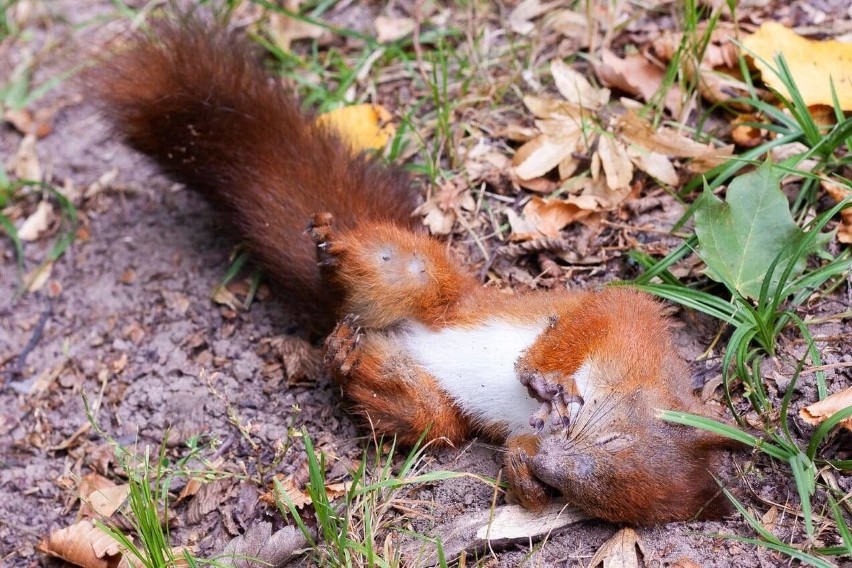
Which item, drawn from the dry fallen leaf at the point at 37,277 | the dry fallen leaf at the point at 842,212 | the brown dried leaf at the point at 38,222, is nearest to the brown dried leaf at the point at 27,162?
the brown dried leaf at the point at 38,222

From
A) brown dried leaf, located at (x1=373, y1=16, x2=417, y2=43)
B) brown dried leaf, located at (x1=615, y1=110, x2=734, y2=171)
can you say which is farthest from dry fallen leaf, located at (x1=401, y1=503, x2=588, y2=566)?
brown dried leaf, located at (x1=373, y1=16, x2=417, y2=43)

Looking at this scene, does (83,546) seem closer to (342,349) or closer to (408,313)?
(342,349)

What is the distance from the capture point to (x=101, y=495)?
10.6 ft

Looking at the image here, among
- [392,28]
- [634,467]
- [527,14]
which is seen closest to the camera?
[634,467]

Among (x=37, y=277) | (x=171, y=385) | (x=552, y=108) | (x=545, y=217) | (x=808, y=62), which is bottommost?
(x=171, y=385)

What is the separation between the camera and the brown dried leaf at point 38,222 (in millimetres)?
4480

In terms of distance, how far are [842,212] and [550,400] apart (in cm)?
146

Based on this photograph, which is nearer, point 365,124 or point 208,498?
point 208,498

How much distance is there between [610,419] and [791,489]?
2.10 ft

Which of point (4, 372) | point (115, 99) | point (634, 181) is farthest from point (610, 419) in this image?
point (4, 372)

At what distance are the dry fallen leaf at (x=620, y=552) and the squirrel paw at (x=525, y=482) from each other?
244mm

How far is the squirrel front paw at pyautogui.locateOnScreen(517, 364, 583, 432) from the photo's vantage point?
2.80 meters

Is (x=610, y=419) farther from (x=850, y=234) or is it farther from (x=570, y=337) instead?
(x=850, y=234)

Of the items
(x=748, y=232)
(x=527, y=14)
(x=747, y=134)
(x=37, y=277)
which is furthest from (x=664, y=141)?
(x=37, y=277)
